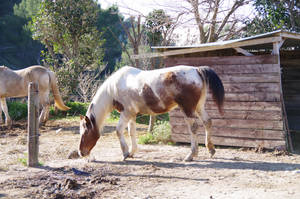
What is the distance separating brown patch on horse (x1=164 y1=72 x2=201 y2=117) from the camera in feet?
18.6

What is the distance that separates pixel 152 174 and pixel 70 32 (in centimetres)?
1109

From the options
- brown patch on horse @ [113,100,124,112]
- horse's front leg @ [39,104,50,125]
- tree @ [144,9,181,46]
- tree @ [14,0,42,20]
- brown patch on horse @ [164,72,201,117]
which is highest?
tree @ [14,0,42,20]

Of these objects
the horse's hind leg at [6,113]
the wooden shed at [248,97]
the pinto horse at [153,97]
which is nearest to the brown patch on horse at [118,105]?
the pinto horse at [153,97]

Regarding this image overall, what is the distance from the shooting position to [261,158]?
19.4 feet

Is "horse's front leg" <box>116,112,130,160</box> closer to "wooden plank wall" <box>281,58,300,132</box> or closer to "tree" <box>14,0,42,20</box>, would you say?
"wooden plank wall" <box>281,58,300,132</box>

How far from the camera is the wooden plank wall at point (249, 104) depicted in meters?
6.23

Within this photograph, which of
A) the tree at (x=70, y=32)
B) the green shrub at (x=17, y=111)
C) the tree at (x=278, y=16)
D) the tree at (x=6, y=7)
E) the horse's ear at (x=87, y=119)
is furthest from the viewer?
the tree at (x=6, y=7)

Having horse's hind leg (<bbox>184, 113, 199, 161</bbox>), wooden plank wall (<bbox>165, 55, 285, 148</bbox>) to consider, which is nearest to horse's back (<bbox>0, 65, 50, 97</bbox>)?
wooden plank wall (<bbox>165, 55, 285, 148</bbox>)

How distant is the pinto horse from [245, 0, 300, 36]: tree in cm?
510

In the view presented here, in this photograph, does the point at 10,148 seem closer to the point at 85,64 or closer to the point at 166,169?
the point at 166,169

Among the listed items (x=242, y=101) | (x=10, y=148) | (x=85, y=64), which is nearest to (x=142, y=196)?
(x=242, y=101)

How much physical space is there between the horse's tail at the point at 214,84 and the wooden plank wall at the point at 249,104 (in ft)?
3.55

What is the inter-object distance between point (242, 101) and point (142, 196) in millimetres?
3605

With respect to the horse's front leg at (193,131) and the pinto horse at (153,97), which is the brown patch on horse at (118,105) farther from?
the horse's front leg at (193,131)
